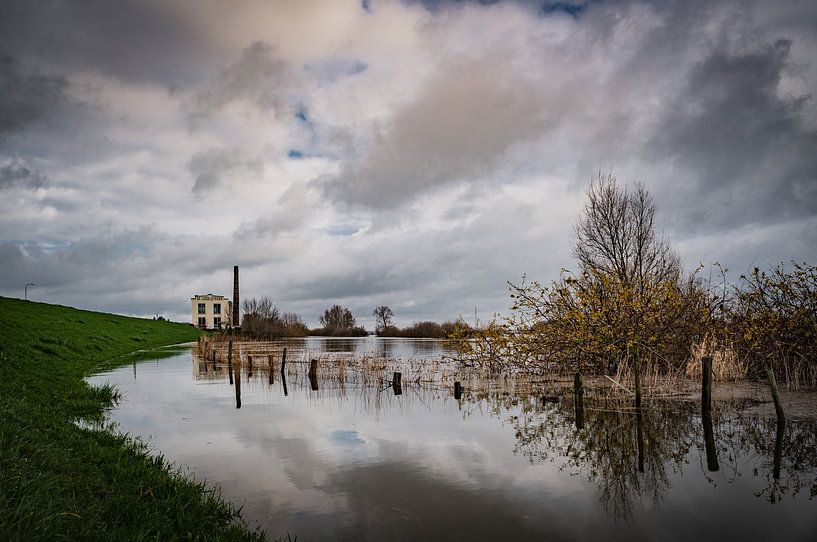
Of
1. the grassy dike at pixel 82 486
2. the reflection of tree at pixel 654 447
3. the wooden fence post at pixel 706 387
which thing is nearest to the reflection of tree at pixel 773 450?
the reflection of tree at pixel 654 447

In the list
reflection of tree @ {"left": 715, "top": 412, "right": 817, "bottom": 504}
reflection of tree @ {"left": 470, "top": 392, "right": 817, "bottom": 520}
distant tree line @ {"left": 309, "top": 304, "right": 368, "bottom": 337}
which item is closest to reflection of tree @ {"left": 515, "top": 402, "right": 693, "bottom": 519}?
Result: reflection of tree @ {"left": 470, "top": 392, "right": 817, "bottom": 520}

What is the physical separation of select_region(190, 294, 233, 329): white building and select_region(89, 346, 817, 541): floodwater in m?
92.9

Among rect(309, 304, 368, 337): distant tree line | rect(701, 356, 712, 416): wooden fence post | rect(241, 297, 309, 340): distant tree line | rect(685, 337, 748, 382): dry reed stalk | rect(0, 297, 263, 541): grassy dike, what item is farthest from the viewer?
rect(309, 304, 368, 337): distant tree line

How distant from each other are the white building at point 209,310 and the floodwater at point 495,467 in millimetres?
92934

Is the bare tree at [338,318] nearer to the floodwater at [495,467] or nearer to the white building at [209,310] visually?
the white building at [209,310]

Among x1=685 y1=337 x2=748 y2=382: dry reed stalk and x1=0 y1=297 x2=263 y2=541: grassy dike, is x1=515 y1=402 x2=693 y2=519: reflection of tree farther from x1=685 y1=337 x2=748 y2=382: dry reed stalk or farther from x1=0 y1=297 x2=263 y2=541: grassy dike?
x1=0 y1=297 x2=263 y2=541: grassy dike

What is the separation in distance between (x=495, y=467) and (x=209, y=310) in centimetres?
10392

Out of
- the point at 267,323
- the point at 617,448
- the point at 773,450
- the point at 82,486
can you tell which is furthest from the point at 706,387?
the point at 267,323

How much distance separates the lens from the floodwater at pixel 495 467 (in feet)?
23.1

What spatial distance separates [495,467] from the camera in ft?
32.1

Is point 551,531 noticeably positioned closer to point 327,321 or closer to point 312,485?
point 312,485

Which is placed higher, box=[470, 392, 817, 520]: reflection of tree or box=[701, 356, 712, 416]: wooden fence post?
box=[701, 356, 712, 416]: wooden fence post

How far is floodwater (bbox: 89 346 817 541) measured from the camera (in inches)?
277

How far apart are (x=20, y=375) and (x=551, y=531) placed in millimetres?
13187
